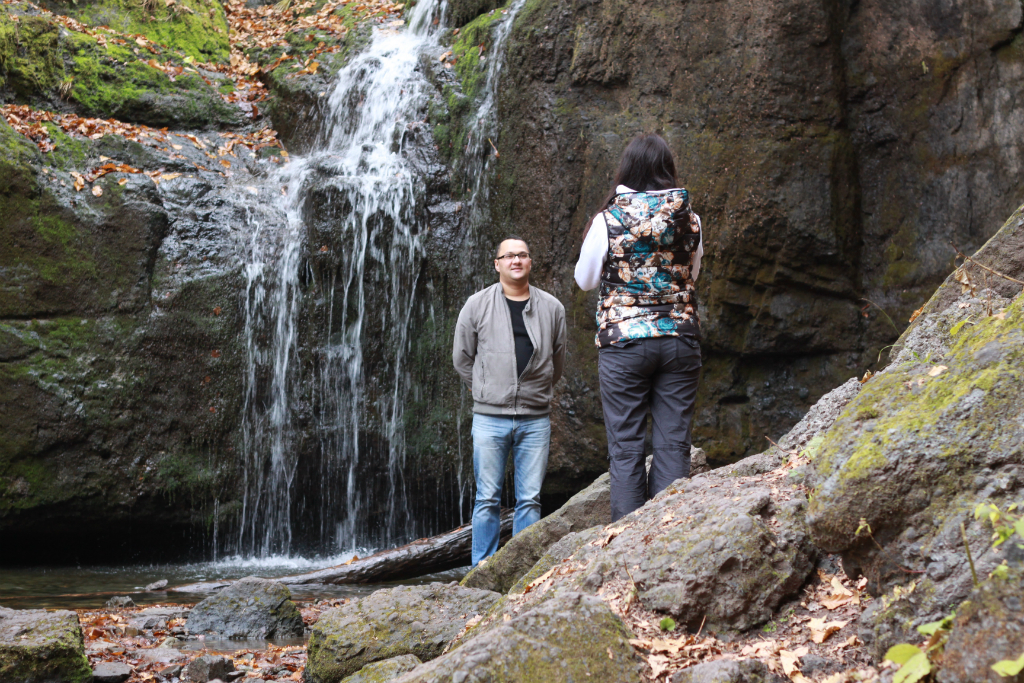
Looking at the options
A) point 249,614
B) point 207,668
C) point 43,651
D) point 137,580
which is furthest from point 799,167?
point 137,580

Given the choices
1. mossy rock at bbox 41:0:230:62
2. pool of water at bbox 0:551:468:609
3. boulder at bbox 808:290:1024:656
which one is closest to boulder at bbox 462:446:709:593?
boulder at bbox 808:290:1024:656

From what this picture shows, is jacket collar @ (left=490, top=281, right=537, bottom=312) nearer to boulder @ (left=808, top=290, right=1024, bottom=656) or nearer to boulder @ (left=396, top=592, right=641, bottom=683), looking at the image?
boulder @ (left=808, top=290, right=1024, bottom=656)

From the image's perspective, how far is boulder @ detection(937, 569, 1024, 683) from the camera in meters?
1.54

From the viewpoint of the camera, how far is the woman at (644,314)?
392cm

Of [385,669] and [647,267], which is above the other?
[647,267]

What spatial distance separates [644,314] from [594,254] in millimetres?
408

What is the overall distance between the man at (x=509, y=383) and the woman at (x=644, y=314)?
77 cm

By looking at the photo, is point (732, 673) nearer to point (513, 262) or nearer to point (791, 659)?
point (791, 659)

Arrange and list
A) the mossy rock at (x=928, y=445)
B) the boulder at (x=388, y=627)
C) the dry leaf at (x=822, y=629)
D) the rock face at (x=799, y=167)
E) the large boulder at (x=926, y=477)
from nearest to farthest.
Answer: the large boulder at (x=926, y=477) < the mossy rock at (x=928, y=445) < the dry leaf at (x=822, y=629) < the boulder at (x=388, y=627) < the rock face at (x=799, y=167)

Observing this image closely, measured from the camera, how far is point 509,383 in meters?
4.67

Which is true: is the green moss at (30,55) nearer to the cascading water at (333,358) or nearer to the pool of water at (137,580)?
the cascading water at (333,358)

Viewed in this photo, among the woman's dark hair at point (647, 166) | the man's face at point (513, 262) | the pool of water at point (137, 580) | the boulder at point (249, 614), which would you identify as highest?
the woman's dark hair at point (647, 166)

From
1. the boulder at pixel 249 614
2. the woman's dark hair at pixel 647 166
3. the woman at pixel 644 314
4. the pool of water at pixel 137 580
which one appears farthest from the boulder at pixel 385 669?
the pool of water at pixel 137 580

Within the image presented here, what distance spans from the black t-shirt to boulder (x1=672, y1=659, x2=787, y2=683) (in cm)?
281
